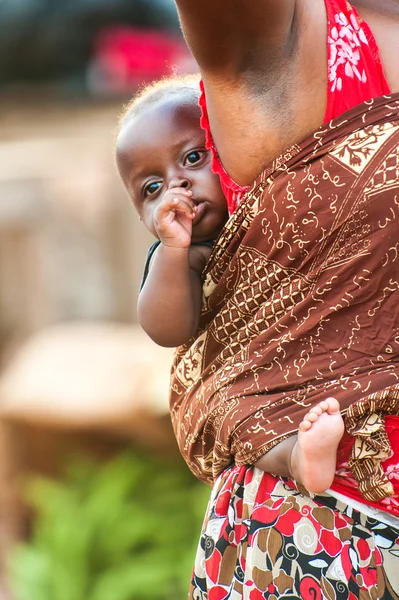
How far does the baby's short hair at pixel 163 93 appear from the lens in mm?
2119

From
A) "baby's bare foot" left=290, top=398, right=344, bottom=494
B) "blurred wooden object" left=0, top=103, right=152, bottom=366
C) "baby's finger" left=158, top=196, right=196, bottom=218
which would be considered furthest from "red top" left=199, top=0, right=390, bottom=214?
"blurred wooden object" left=0, top=103, right=152, bottom=366

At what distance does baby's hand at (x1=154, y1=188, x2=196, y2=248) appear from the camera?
1.92m

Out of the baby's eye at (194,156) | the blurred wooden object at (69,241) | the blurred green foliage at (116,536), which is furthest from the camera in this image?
the blurred wooden object at (69,241)

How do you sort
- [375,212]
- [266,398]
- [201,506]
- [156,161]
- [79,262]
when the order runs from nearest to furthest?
[375,212] < [266,398] < [156,161] < [201,506] < [79,262]

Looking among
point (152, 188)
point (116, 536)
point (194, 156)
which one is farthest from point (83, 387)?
point (194, 156)

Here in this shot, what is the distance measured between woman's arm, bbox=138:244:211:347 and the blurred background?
2.61m

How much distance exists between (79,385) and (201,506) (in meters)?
1.04

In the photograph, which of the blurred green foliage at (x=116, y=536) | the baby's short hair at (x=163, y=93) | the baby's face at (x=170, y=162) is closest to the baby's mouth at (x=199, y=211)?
the baby's face at (x=170, y=162)

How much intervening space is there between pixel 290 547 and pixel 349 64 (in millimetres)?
896

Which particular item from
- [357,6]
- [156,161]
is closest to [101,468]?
[156,161]

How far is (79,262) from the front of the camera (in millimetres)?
6918

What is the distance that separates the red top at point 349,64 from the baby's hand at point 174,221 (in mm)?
404

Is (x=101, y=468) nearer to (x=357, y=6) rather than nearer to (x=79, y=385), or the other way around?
(x=79, y=385)

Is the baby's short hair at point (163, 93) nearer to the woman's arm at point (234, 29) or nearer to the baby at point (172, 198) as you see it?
the baby at point (172, 198)
